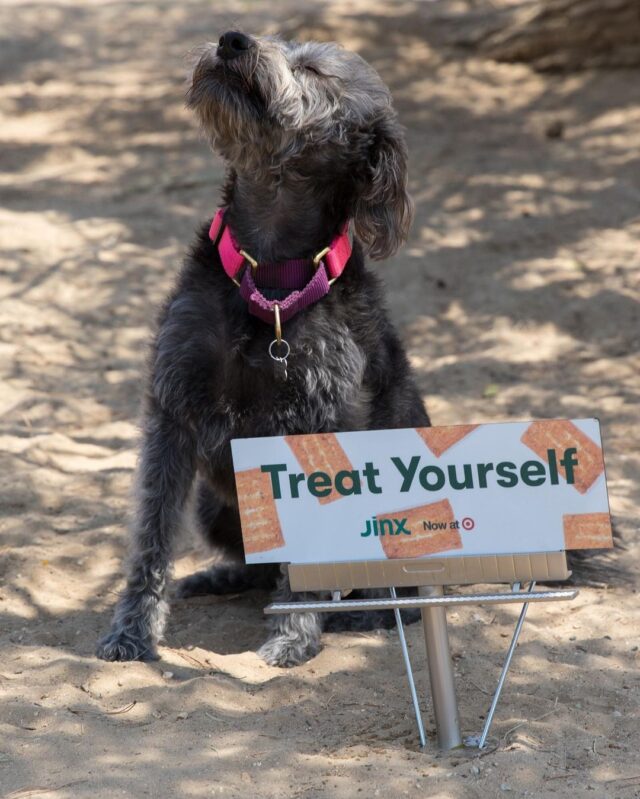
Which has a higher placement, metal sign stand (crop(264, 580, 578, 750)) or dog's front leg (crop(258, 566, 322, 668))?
metal sign stand (crop(264, 580, 578, 750))

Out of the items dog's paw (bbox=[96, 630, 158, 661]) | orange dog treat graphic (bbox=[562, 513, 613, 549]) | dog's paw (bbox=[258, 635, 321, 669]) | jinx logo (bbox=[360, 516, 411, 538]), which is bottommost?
dog's paw (bbox=[258, 635, 321, 669])

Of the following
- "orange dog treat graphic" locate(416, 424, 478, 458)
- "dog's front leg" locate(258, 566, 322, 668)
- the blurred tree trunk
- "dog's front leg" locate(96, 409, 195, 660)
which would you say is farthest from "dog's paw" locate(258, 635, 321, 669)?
the blurred tree trunk

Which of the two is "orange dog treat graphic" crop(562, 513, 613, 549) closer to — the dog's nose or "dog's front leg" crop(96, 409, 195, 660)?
"dog's front leg" crop(96, 409, 195, 660)

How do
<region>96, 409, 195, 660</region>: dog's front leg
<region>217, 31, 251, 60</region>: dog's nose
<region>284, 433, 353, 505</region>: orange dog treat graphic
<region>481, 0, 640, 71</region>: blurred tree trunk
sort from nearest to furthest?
<region>284, 433, 353, 505</region>: orange dog treat graphic → <region>217, 31, 251, 60</region>: dog's nose → <region>96, 409, 195, 660</region>: dog's front leg → <region>481, 0, 640, 71</region>: blurred tree trunk

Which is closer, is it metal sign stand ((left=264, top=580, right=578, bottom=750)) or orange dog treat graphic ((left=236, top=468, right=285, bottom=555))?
metal sign stand ((left=264, top=580, right=578, bottom=750))

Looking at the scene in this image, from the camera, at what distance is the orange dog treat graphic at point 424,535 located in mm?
3135

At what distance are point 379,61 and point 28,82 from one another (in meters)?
3.67

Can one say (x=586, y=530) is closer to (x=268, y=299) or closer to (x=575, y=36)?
(x=268, y=299)

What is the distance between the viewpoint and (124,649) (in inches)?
158

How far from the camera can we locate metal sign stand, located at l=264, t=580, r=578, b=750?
122 inches

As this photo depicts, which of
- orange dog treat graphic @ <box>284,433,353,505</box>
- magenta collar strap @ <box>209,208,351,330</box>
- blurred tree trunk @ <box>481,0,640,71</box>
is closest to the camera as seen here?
orange dog treat graphic @ <box>284,433,353,505</box>

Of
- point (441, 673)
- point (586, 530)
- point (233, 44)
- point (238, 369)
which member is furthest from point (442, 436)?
point (233, 44)

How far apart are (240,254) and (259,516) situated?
1246 mm

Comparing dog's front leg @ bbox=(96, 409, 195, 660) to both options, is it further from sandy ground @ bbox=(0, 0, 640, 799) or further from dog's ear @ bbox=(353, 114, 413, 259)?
dog's ear @ bbox=(353, 114, 413, 259)
